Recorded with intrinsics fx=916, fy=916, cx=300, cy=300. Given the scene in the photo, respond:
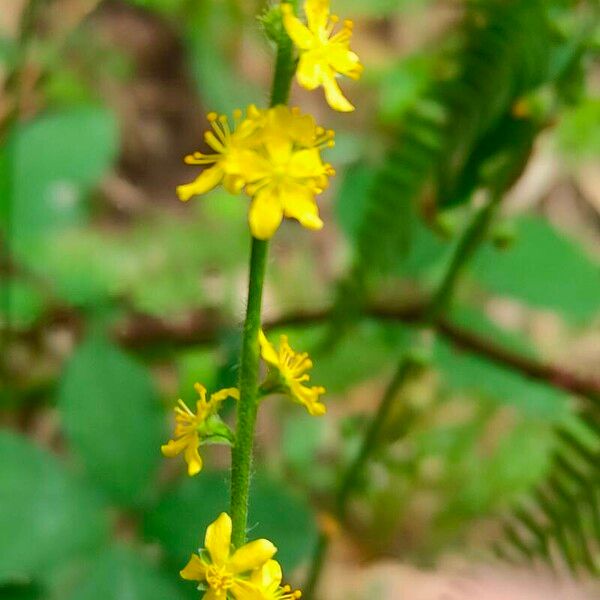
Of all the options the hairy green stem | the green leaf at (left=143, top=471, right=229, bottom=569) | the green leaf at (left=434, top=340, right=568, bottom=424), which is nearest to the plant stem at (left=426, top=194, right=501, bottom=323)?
the hairy green stem

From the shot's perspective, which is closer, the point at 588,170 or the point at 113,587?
the point at 113,587

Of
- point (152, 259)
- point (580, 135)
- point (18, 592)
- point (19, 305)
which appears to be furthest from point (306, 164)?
point (580, 135)

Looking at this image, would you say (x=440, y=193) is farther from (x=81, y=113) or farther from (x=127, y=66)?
(x=127, y=66)

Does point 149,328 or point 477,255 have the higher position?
point 477,255

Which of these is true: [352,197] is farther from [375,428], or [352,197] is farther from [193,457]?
[193,457]

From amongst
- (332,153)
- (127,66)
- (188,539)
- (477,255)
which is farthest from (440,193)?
(127,66)

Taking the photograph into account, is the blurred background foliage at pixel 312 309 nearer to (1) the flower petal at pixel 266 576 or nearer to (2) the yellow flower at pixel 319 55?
(2) the yellow flower at pixel 319 55
